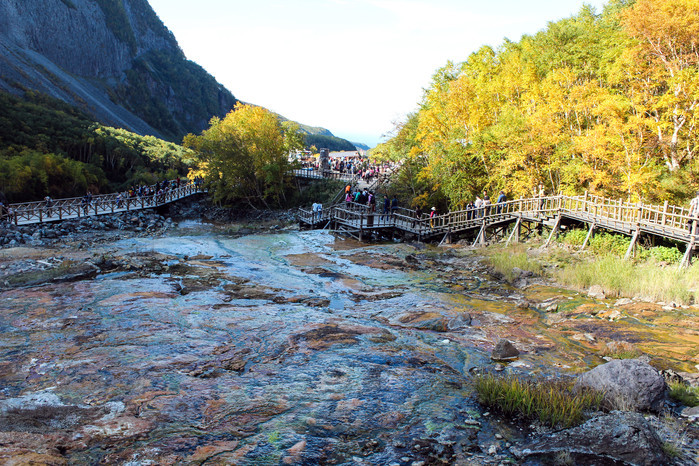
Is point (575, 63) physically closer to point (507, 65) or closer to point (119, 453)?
point (507, 65)

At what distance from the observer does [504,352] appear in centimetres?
926

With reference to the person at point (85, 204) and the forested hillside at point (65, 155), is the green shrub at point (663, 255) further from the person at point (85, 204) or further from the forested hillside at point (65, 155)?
the forested hillside at point (65, 155)

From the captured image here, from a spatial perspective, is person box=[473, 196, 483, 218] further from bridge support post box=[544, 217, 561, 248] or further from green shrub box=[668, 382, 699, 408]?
green shrub box=[668, 382, 699, 408]

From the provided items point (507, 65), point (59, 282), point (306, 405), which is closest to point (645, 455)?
point (306, 405)

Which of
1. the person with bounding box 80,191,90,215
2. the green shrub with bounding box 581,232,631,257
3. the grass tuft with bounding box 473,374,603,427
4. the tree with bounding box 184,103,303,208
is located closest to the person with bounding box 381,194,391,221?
the green shrub with bounding box 581,232,631,257

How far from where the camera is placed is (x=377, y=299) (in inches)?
552

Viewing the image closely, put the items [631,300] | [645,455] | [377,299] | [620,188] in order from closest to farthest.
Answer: [645,455] → [631,300] → [377,299] → [620,188]

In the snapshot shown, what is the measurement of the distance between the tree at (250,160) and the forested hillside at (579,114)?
566 inches

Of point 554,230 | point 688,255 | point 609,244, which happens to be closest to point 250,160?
point 554,230

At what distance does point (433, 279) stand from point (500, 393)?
9.74 m

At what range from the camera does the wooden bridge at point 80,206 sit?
27.3 metres

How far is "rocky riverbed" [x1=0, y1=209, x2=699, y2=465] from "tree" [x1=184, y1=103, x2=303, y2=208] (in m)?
24.2

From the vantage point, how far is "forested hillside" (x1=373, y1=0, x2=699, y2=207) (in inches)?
714

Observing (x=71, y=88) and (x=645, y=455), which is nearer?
(x=645, y=455)
